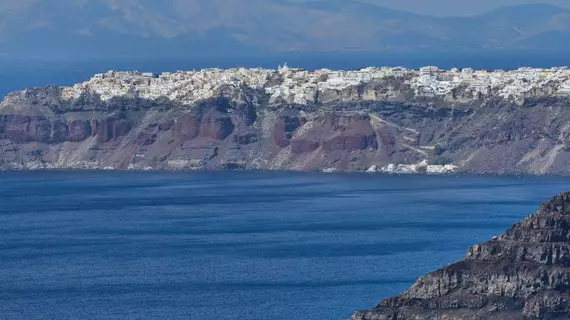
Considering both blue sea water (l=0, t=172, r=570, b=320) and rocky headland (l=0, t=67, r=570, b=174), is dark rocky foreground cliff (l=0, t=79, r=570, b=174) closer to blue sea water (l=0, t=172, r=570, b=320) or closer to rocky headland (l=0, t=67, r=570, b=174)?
rocky headland (l=0, t=67, r=570, b=174)

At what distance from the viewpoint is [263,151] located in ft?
415

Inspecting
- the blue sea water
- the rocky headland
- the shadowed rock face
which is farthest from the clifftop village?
the shadowed rock face

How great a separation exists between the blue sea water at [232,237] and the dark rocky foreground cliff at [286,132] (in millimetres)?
3371

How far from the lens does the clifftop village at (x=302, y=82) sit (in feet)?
426

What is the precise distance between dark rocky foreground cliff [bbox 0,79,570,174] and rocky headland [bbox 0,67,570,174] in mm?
87

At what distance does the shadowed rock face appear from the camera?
1839 inches

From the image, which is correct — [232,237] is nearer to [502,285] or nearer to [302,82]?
[502,285]

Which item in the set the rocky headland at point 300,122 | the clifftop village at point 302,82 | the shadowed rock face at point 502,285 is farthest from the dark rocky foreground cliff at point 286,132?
the shadowed rock face at point 502,285

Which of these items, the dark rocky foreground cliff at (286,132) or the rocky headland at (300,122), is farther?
the rocky headland at (300,122)

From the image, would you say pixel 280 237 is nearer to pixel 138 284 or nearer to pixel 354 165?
pixel 138 284

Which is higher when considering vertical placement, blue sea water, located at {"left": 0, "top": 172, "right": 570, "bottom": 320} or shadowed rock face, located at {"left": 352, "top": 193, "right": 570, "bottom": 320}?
shadowed rock face, located at {"left": 352, "top": 193, "right": 570, "bottom": 320}

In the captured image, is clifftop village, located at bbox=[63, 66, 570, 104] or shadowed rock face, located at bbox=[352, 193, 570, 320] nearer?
shadowed rock face, located at bbox=[352, 193, 570, 320]

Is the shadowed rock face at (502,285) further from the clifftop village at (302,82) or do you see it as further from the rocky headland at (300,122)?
Result: the clifftop village at (302,82)

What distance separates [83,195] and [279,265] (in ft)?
121
